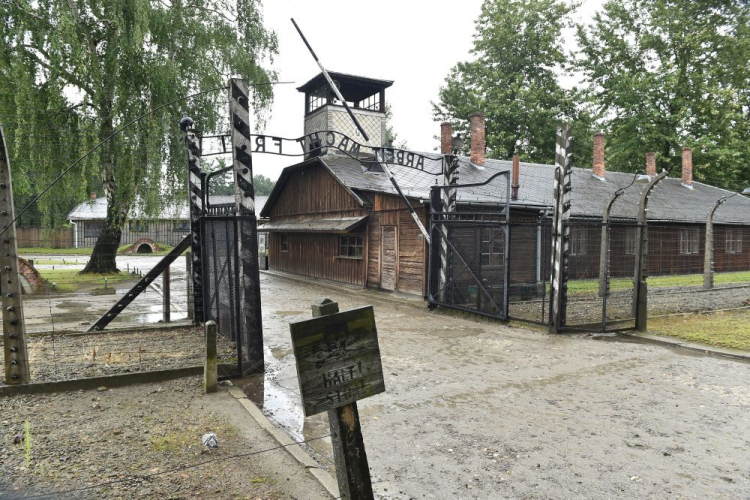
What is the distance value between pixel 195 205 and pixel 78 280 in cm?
1139

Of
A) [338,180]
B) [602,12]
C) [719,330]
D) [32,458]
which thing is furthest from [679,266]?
[32,458]

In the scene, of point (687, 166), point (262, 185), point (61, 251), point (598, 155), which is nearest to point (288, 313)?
point (598, 155)

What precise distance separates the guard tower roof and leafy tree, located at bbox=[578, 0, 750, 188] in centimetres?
1670

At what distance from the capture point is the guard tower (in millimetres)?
22531

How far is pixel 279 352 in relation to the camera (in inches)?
320

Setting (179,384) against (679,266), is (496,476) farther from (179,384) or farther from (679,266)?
(679,266)

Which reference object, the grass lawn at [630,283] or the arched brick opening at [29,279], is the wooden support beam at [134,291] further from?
the grass lawn at [630,283]

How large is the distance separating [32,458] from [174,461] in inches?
45.7

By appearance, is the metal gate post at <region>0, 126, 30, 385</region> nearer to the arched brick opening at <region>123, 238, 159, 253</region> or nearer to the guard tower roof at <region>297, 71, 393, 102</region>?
the guard tower roof at <region>297, 71, 393, 102</region>

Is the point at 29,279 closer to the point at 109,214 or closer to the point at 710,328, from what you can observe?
the point at 109,214

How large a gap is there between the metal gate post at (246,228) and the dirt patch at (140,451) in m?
1.17

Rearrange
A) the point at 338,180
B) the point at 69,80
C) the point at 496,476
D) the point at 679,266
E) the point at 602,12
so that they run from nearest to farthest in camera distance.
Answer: the point at 496,476 < the point at 69,80 < the point at 338,180 < the point at 679,266 < the point at 602,12

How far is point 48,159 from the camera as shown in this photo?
14172 millimetres

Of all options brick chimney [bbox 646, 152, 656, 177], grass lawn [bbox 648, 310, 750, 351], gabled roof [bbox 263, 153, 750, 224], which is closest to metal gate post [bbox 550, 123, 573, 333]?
grass lawn [bbox 648, 310, 750, 351]
